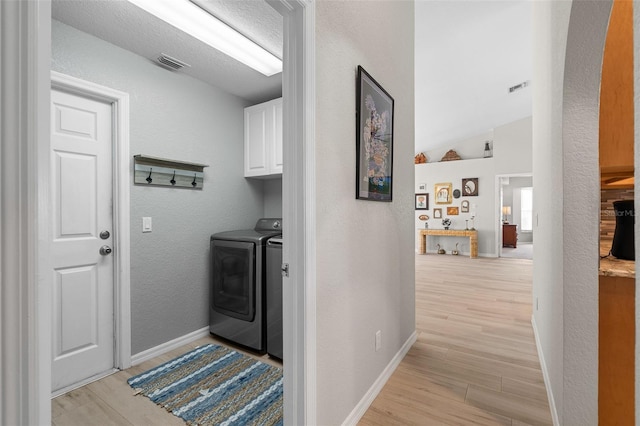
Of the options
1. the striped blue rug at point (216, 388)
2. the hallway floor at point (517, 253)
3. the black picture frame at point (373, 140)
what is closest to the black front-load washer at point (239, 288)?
the striped blue rug at point (216, 388)

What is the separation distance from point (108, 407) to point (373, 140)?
2.30m

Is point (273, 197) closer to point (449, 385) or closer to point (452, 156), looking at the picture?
point (449, 385)

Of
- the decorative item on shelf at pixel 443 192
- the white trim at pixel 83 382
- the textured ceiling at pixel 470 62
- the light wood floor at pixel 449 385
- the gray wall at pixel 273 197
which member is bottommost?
the white trim at pixel 83 382

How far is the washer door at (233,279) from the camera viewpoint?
2.64 meters

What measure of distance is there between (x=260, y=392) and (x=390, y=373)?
89cm

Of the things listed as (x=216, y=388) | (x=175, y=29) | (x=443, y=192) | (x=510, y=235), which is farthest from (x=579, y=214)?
(x=510, y=235)

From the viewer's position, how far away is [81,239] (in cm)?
223

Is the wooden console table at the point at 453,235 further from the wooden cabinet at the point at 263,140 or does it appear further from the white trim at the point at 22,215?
the white trim at the point at 22,215

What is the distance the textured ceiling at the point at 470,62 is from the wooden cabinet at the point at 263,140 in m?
1.65

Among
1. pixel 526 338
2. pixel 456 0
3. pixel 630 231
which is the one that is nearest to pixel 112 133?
pixel 456 0

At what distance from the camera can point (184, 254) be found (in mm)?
2836

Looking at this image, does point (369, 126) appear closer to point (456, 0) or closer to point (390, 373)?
point (390, 373)

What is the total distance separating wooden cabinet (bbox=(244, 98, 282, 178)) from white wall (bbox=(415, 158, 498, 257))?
6424mm

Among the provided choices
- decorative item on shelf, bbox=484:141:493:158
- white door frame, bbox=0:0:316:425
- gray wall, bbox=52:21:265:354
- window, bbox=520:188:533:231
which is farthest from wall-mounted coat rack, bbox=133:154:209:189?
window, bbox=520:188:533:231
